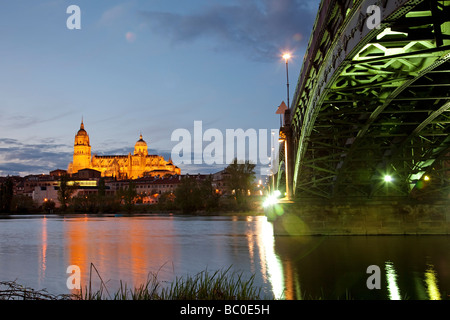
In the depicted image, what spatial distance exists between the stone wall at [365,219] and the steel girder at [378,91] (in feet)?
3.36

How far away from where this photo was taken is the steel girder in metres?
12.8

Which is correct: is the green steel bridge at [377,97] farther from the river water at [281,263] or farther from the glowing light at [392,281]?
the glowing light at [392,281]

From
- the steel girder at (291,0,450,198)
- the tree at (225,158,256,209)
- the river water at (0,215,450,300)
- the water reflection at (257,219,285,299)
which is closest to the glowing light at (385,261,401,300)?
the river water at (0,215,450,300)

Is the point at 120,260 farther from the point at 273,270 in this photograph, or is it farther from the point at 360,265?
the point at 360,265

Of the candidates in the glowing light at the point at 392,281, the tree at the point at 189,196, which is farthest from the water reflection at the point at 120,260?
the tree at the point at 189,196

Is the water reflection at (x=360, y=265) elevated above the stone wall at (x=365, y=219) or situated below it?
below

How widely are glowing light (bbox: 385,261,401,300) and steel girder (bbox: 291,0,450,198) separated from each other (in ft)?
19.5

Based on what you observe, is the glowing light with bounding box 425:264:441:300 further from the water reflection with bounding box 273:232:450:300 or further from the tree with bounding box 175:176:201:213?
the tree with bounding box 175:176:201:213

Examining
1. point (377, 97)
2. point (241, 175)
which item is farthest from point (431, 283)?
point (241, 175)

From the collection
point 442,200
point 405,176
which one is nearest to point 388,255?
point 405,176

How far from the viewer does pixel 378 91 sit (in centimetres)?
1961

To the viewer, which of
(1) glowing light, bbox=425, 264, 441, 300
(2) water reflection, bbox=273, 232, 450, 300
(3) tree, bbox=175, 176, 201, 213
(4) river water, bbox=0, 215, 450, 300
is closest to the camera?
(1) glowing light, bbox=425, 264, 441, 300

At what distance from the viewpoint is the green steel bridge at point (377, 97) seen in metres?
12.7
